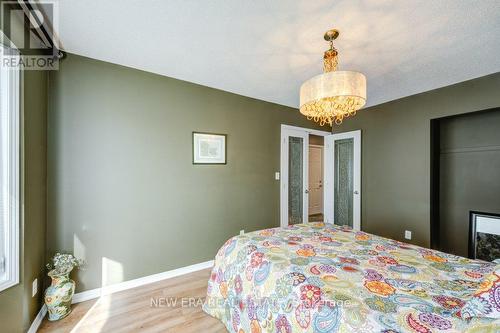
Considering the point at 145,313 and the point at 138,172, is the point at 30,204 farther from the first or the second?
the point at 145,313

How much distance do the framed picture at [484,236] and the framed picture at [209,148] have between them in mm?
3195

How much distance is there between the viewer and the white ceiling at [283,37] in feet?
4.98

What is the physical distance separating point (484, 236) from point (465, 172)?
0.90 meters

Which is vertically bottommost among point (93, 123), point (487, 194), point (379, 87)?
point (487, 194)

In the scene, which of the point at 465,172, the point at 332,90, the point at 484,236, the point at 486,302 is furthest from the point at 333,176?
the point at 486,302

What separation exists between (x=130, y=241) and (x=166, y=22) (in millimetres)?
2231

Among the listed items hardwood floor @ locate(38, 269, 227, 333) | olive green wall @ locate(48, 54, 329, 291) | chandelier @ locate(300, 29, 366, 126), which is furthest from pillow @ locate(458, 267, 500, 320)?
olive green wall @ locate(48, 54, 329, 291)

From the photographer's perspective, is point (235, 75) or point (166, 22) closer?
point (166, 22)

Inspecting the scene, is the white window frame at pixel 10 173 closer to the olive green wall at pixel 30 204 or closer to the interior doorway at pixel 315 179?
the olive green wall at pixel 30 204

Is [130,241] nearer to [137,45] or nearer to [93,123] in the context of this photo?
[93,123]

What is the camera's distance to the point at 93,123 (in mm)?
2180

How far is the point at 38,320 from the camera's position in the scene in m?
1.74

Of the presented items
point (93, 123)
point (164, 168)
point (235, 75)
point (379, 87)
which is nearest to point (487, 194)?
point (379, 87)

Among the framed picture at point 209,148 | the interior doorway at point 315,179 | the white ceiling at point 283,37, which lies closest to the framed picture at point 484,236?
the white ceiling at point 283,37
